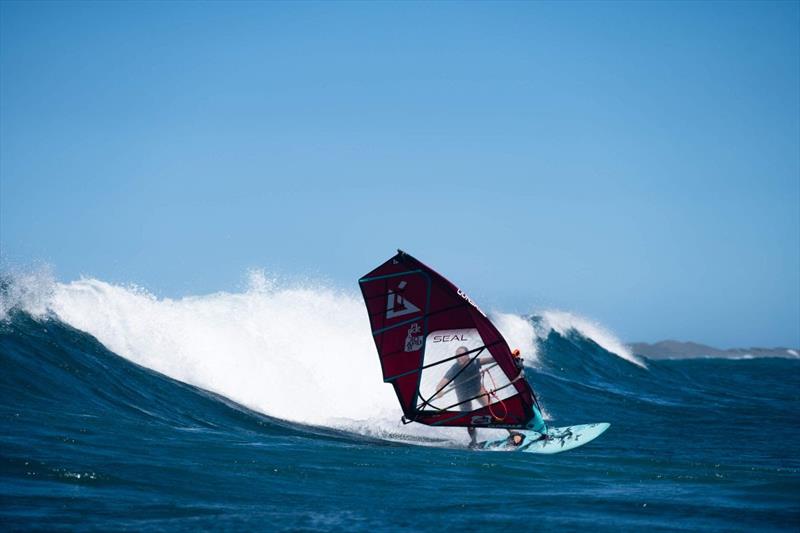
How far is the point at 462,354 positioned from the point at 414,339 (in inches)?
29.8

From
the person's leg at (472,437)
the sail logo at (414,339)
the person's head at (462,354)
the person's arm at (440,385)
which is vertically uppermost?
the sail logo at (414,339)

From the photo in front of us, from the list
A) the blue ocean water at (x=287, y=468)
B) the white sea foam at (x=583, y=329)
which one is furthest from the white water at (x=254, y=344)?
the white sea foam at (x=583, y=329)

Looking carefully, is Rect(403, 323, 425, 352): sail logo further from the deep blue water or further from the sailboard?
the deep blue water

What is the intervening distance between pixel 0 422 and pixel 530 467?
223 inches

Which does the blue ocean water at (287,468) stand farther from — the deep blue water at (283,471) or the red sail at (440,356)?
the red sail at (440,356)

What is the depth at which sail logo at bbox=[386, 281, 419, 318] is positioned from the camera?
12680 mm

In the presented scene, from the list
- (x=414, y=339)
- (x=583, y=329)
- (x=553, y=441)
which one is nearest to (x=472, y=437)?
(x=553, y=441)

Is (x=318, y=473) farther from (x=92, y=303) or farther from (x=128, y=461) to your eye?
(x=92, y=303)

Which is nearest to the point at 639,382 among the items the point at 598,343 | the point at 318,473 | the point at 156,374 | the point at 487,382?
the point at 598,343

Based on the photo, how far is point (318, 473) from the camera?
8.72 m

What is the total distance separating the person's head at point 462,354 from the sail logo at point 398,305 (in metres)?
0.94

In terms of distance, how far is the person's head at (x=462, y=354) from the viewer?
1311 centimetres

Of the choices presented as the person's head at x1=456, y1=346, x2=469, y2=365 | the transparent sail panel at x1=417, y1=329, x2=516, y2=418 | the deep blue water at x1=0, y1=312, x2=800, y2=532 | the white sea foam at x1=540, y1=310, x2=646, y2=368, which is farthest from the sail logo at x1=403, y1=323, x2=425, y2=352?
the white sea foam at x1=540, y1=310, x2=646, y2=368

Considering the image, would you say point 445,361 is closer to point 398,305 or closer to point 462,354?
point 462,354
